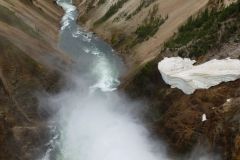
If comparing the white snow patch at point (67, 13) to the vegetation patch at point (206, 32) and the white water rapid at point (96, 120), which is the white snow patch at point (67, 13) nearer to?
the white water rapid at point (96, 120)

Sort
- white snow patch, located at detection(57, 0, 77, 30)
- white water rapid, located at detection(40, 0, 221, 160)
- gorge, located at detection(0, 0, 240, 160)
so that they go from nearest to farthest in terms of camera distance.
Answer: gorge, located at detection(0, 0, 240, 160), white water rapid, located at detection(40, 0, 221, 160), white snow patch, located at detection(57, 0, 77, 30)

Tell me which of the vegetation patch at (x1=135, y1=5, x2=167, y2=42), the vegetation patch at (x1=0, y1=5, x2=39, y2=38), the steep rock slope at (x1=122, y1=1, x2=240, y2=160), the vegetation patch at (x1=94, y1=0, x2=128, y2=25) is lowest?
the steep rock slope at (x1=122, y1=1, x2=240, y2=160)

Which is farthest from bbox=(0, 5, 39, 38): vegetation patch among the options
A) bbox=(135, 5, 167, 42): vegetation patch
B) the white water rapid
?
bbox=(135, 5, 167, 42): vegetation patch

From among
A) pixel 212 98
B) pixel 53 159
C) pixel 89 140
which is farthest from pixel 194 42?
pixel 53 159

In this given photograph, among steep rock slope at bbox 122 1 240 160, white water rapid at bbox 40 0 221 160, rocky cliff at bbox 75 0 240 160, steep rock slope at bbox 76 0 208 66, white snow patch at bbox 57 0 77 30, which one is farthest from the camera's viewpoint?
white snow patch at bbox 57 0 77 30

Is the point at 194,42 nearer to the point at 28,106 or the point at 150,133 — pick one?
the point at 150,133

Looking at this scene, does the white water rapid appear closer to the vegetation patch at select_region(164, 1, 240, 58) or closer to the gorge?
the gorge

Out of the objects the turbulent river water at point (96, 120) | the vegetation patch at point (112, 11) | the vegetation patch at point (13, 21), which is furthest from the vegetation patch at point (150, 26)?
the vegetation patch at point (13, 21)

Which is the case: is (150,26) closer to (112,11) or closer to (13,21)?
(112,11)
